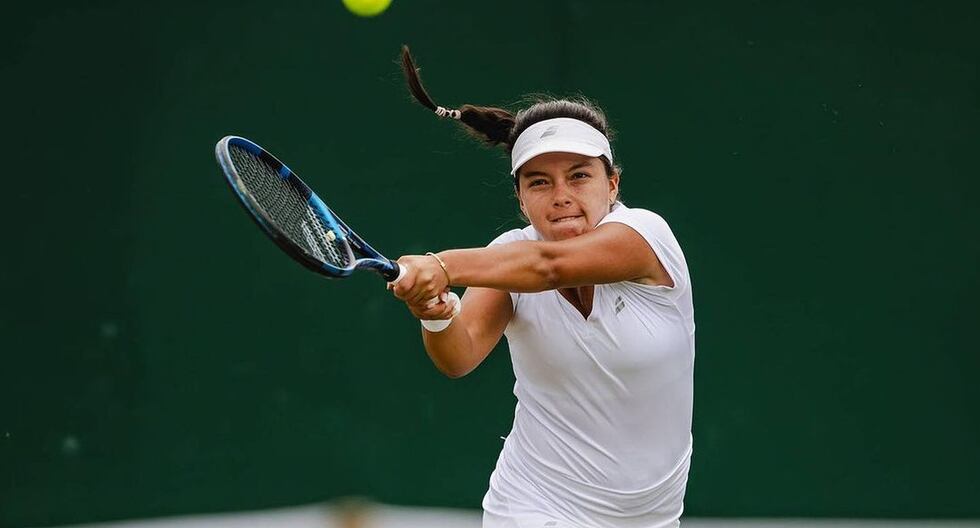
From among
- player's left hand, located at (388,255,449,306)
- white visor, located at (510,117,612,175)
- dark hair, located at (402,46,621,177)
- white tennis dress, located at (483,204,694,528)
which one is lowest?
white tennis dress, located at (483,204,694,528)

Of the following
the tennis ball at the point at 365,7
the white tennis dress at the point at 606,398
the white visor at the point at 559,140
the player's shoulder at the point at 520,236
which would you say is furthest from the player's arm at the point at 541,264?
the tennis ball at the point at 365,7

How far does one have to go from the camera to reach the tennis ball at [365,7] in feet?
16.5

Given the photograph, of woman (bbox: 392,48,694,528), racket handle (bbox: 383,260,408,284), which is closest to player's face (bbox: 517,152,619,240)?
woman (bbox: 392,48,694,528)

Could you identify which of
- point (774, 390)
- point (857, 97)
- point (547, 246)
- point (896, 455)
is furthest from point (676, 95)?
point (547, 246)

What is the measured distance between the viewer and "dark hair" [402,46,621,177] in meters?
3.28

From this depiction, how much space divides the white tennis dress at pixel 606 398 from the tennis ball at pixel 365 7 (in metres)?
2.06

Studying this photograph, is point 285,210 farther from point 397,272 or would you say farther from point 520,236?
point 520,236

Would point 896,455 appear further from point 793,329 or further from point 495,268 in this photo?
point 495,268

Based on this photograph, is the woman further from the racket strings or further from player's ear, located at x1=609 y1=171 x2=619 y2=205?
the racket strings

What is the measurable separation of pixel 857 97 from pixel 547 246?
244 centimetres

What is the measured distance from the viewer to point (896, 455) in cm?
510

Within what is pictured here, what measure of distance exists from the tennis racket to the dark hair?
1.71 feet

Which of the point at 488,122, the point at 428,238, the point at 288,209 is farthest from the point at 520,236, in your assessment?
the point at 428,238

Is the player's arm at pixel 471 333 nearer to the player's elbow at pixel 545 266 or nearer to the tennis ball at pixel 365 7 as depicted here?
the player's elbow at pixel 545 266
